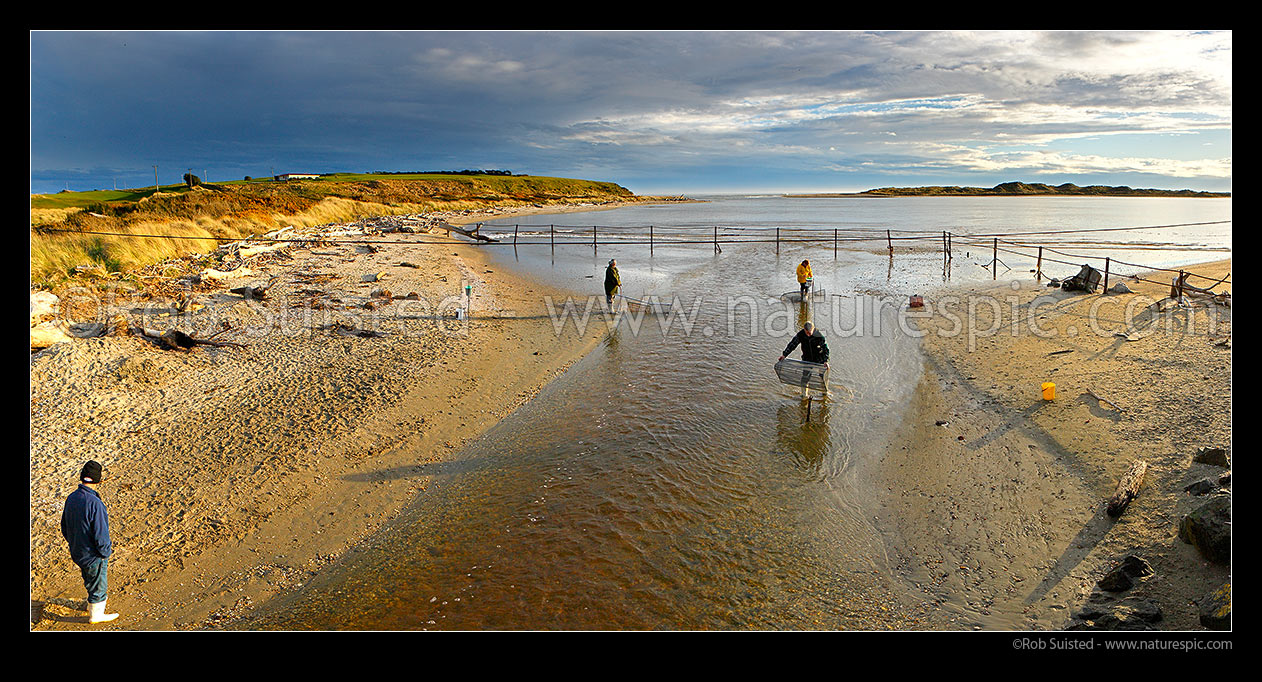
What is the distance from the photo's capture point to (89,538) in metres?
5.21

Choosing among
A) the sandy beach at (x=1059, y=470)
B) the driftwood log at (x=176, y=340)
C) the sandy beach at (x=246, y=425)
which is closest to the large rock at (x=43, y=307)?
the sandy beach at (x=246, y=425)

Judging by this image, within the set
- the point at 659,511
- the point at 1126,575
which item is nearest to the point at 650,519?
the point at 659,511

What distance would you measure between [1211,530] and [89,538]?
9.75 m

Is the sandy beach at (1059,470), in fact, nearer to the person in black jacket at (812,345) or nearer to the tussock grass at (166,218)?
the person in black jacket at (812,345)

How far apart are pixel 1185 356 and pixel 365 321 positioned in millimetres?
16862

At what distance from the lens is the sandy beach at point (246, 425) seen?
5977 millimetres

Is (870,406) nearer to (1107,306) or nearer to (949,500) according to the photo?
(949,500)

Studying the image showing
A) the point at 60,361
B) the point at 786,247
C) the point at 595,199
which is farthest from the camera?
the point at 595,199

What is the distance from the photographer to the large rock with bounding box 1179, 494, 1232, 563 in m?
5.24

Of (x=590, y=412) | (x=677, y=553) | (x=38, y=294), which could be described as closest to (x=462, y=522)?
(x=677, y=553)

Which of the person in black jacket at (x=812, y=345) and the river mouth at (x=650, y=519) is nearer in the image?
the river mouth at (x=650, y=519)

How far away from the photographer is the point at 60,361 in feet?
32.1

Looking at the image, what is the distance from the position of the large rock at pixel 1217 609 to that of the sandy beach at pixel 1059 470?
5.2 inches

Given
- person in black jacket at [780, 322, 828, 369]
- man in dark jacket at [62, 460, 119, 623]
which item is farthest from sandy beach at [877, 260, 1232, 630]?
man in dark jacket at [62, 460, 119, 623]
